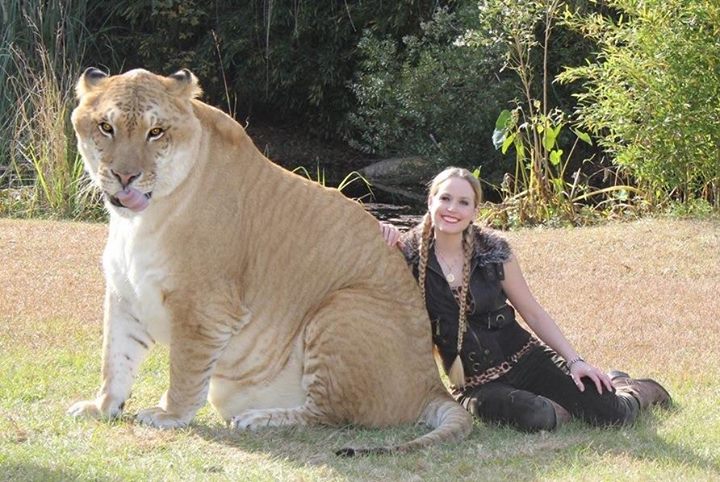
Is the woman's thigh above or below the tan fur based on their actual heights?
below

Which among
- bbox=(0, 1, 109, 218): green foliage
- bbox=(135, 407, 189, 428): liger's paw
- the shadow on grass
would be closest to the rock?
bbox=(0, 1, 109, 218): green foliage

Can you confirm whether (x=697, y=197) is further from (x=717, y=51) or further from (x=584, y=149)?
(x=584, y=149)

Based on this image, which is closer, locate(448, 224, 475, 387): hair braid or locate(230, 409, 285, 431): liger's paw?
locate(230, 409, 285, 431): liger's paw

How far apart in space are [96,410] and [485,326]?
1.95m

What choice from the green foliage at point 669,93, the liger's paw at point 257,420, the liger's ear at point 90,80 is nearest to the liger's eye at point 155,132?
the liger's ear at point 90,80

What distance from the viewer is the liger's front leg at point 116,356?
5949 mm

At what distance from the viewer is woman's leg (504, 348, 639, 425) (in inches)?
237

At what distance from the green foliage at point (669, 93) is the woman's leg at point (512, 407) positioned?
6.38m

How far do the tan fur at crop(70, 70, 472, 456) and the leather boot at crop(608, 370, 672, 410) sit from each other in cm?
99

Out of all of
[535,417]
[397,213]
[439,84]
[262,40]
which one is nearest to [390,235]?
[535,417]

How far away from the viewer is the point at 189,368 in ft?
18.9

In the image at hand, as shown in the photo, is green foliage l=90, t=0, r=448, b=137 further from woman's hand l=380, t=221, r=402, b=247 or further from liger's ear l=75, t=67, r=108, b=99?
liger's ear l=75, t=67, r=108, b=99

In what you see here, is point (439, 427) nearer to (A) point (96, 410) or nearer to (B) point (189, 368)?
(B) point (189, 368)

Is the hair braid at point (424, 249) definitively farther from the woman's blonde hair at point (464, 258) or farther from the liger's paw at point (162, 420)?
the liger's paw at point (162, 420)
